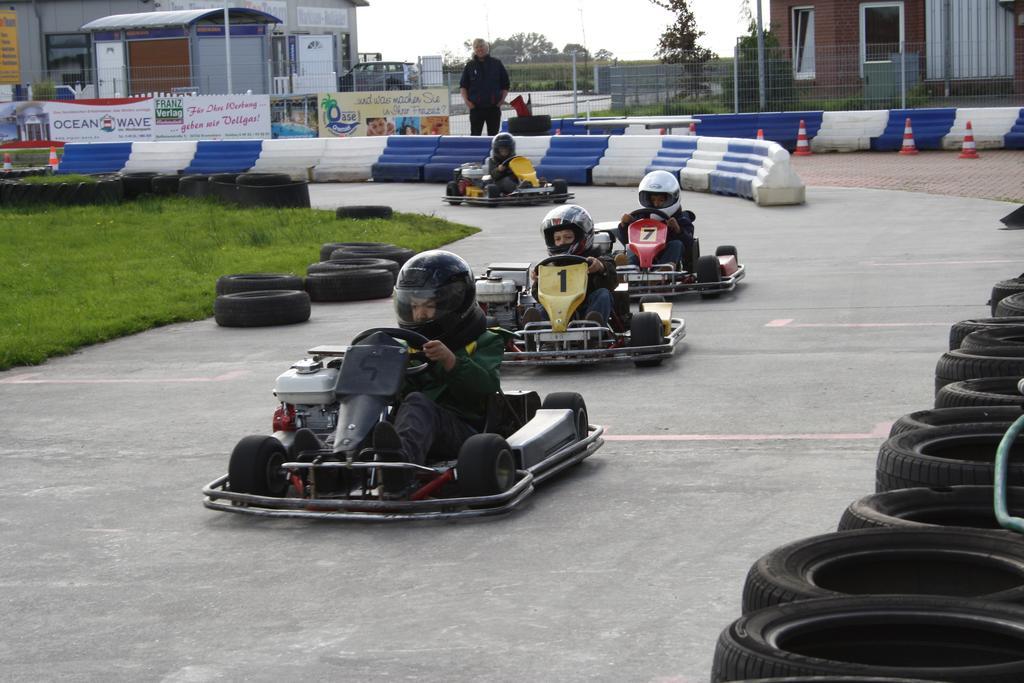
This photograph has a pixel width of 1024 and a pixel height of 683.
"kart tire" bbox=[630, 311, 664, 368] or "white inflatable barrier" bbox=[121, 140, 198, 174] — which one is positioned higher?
"white inflatable barrier" bbox=[121, 140, 198, 174]

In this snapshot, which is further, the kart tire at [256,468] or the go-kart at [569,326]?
the go-kart at [569,326]

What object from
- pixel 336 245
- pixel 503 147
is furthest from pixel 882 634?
pixel 503 147

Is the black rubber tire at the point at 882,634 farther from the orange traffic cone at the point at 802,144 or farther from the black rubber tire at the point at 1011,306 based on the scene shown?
the orange traffic cone at the point at 802,144

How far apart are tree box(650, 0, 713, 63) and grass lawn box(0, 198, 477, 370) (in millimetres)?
17143

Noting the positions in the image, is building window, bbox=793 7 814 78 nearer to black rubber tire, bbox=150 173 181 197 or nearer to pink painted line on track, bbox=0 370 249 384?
black rubber tire, bbox=150 173 181 197

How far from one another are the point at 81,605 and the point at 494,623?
128cm

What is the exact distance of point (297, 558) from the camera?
195 inches

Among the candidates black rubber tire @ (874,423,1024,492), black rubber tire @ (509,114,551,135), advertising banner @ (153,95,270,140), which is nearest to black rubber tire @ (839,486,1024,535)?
black rubber tire @ (874,423,1024,492)

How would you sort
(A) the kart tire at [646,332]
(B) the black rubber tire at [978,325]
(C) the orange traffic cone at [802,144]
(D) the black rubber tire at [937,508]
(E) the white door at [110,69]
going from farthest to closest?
1. (E) the white door at [110,69]
2. (C) the orange traffic cone at [802,144]
3. (A) the kart tire at [646,332]
4. (B) the black rubber tire at [978,325]
5. (D) the black rubber tire at [937,508]

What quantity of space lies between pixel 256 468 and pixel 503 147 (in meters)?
13.2

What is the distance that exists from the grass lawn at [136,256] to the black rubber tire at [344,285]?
81 cm

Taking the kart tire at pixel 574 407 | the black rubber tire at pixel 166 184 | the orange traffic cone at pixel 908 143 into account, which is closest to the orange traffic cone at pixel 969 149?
the orange traffic cone at pixel 908 143

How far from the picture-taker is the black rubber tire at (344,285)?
11.6 m

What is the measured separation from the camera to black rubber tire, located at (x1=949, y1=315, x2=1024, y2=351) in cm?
614
